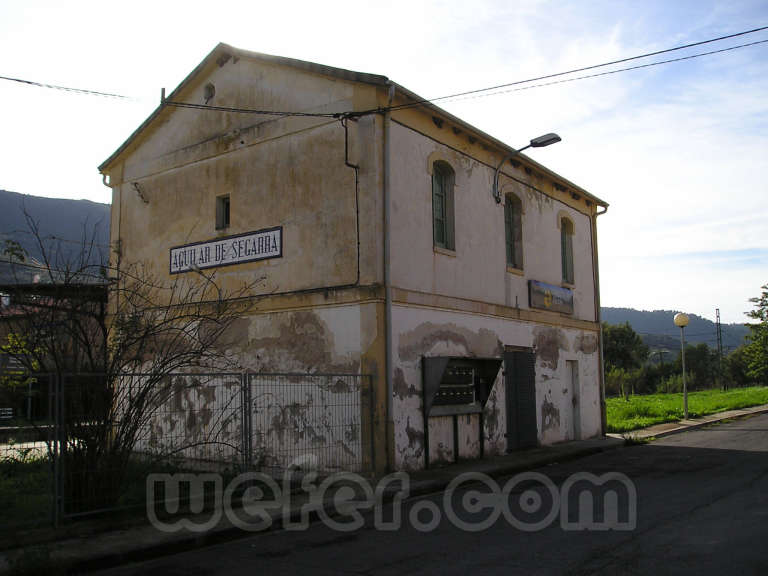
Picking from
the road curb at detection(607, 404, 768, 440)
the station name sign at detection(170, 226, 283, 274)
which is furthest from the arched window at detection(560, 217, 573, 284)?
the station name sign at detection(170, 226, 283, 274)

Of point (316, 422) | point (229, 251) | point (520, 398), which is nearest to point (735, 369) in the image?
point (520, 398)

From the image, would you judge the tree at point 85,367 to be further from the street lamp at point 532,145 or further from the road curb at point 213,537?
the street lamp at point 532,145

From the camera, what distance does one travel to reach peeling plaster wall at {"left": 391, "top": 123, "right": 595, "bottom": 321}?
41.4 feet

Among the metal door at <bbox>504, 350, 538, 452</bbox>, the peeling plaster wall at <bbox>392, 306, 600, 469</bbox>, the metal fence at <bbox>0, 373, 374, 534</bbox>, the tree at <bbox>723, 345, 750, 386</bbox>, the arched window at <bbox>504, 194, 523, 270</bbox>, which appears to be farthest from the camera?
the tree at <bbox>723, 345, 750, 386</bbox>

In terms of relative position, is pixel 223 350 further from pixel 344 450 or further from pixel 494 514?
pixel 494 514

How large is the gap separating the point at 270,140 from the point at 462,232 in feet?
13.8

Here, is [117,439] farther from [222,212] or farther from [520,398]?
[520,398]

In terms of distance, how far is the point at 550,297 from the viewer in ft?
57.2

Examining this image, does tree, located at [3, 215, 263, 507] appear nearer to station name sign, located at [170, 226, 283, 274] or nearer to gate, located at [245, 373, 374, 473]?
gate, located at [245, 373, 374, 473]

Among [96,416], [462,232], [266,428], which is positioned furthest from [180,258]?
[96,416]

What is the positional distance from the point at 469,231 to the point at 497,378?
10.4ft

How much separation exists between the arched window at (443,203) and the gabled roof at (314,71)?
3.17 ft

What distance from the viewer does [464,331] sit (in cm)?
1391

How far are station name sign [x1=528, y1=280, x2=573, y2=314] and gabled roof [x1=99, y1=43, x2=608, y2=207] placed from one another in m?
2.84
